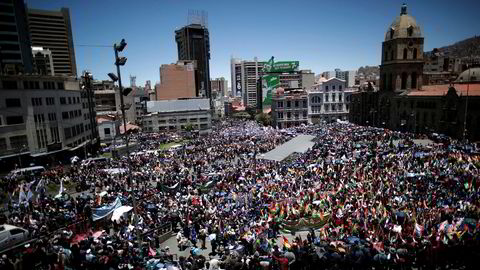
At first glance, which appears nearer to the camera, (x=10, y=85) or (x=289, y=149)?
(x=10, y=85)

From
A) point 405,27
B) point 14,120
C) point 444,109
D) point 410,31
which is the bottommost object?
point 444,109

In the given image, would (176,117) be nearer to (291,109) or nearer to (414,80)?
(291,109)

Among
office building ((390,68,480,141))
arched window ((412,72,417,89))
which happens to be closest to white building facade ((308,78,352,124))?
office building ((390,68,480,141))

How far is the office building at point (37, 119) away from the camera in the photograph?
35.7m

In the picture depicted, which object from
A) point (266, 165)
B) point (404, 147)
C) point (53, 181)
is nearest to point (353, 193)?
point (266, 165)

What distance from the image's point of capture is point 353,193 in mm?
21672

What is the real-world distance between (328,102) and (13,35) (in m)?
85.7

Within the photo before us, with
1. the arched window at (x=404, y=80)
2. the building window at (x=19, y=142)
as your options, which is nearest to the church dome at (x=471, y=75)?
the arched window at (x=404, y=80)

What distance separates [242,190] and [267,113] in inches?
3610

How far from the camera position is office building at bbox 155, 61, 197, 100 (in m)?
130

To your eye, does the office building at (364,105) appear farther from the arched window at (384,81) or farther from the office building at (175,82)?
the office building at (175,82)

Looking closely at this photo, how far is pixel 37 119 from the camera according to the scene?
38.8 m

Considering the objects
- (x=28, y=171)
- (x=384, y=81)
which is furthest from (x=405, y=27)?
(x=28, y=171)

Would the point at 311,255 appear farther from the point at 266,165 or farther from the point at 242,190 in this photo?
the point at 266,165
